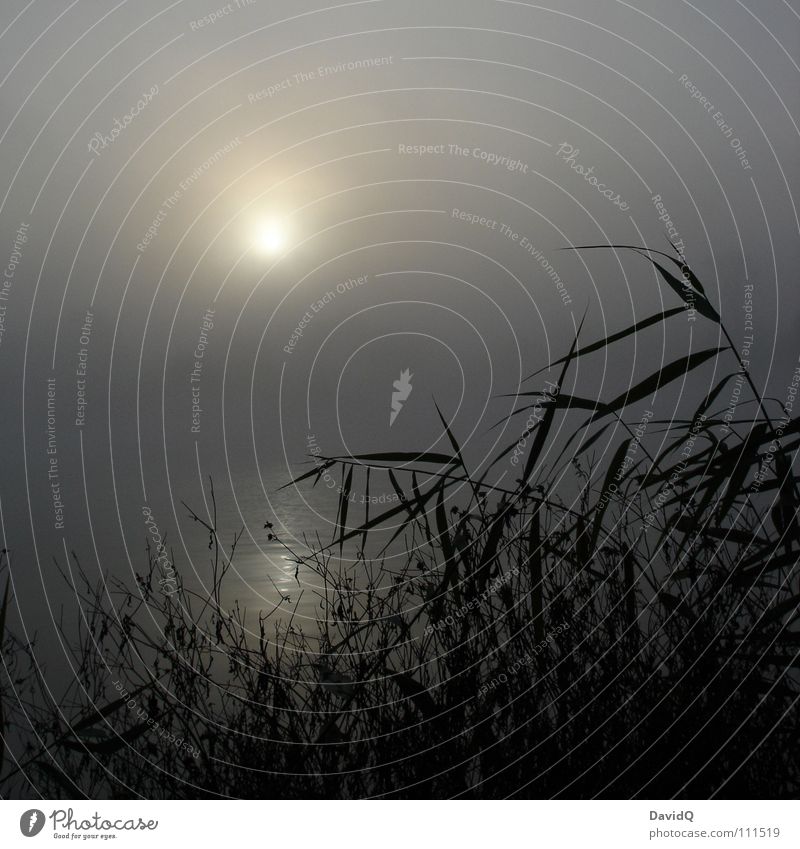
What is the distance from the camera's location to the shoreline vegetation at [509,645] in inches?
53.9

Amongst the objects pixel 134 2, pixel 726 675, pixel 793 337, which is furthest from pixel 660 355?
pixel 134 2

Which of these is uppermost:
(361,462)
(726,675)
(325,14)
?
Result: (325,14)

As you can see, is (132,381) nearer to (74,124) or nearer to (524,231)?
(74,124)

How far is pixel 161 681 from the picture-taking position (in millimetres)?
1425

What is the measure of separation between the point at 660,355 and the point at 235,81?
99 cm

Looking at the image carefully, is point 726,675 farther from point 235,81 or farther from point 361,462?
point 235,81

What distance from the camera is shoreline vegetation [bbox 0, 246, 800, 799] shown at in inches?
53.9

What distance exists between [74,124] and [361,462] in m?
0.90

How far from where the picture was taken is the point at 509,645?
1.41m
